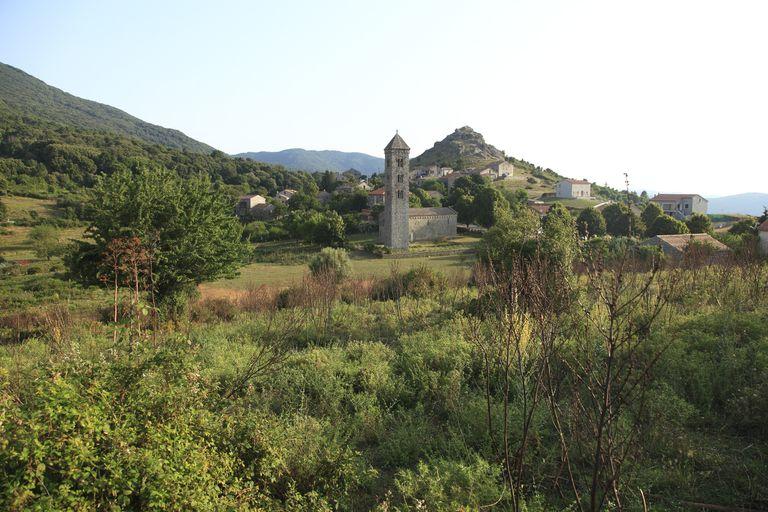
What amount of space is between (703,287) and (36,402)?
1779 centimetres

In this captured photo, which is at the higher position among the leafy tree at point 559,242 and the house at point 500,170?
the house at point 500,170

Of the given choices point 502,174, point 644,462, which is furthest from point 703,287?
point 502,174

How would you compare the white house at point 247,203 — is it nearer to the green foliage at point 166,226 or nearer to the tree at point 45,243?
the tree at point 45,243

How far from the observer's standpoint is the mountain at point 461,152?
405ft

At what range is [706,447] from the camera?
6004mm

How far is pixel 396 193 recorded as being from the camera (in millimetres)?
49281

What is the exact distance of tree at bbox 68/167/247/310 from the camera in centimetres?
1523

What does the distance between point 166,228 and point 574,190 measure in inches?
3020

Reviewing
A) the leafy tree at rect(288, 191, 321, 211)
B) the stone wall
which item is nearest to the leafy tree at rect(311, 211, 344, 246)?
the stone wall

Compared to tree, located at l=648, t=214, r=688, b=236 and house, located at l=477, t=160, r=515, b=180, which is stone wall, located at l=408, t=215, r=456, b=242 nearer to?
tree, located at l=648, t=214, r=688, b=236

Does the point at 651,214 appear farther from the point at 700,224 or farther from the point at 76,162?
the point at 76,162

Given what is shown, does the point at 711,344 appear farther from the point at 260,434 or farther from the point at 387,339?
the point at 260,434

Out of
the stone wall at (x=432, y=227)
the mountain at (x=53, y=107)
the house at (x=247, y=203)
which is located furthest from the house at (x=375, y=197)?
the mountain at (x=53, y=107)

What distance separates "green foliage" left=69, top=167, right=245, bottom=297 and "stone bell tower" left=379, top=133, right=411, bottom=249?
3160cm
